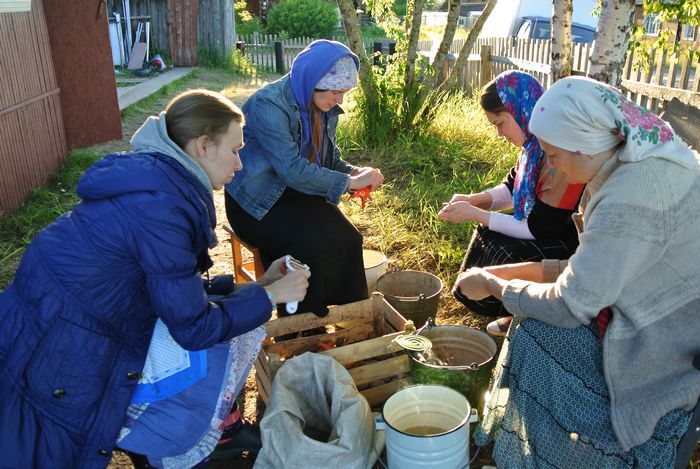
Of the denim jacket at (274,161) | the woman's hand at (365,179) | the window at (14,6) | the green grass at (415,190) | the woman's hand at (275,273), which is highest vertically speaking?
the window at (14,6)

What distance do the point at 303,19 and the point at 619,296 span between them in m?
21.8

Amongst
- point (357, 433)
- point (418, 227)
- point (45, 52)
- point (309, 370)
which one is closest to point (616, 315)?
point (357, 433)

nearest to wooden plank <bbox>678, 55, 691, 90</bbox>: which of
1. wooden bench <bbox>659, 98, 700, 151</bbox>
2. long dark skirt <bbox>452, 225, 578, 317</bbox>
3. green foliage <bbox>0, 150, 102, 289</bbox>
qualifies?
wooden bench <bbox>659, 98, 700, 151</bbox>

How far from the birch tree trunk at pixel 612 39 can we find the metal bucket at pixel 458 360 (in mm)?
2187

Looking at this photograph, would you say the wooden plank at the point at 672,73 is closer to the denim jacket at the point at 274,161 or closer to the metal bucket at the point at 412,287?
the metal bucket at the point at 412,287

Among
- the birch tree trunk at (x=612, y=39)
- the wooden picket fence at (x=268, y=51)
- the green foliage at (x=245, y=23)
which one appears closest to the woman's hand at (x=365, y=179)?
the birch tree trunk at (x=612, y=39)

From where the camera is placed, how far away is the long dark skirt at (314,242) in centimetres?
309

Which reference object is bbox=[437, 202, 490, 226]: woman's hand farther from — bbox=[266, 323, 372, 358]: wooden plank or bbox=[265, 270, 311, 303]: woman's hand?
bbox=[265, 270, 311, 303]: woman's hand

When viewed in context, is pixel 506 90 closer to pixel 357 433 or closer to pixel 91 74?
pixel 357 433

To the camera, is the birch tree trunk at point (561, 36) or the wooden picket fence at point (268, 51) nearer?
the birch tree trunk at point (561, 36)

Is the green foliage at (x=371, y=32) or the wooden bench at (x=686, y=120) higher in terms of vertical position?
the wooden bench at (x=686, y=120)

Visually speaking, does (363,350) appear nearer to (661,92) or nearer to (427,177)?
(427,177)

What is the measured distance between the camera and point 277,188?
325 cm

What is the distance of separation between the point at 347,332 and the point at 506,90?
1.40m
